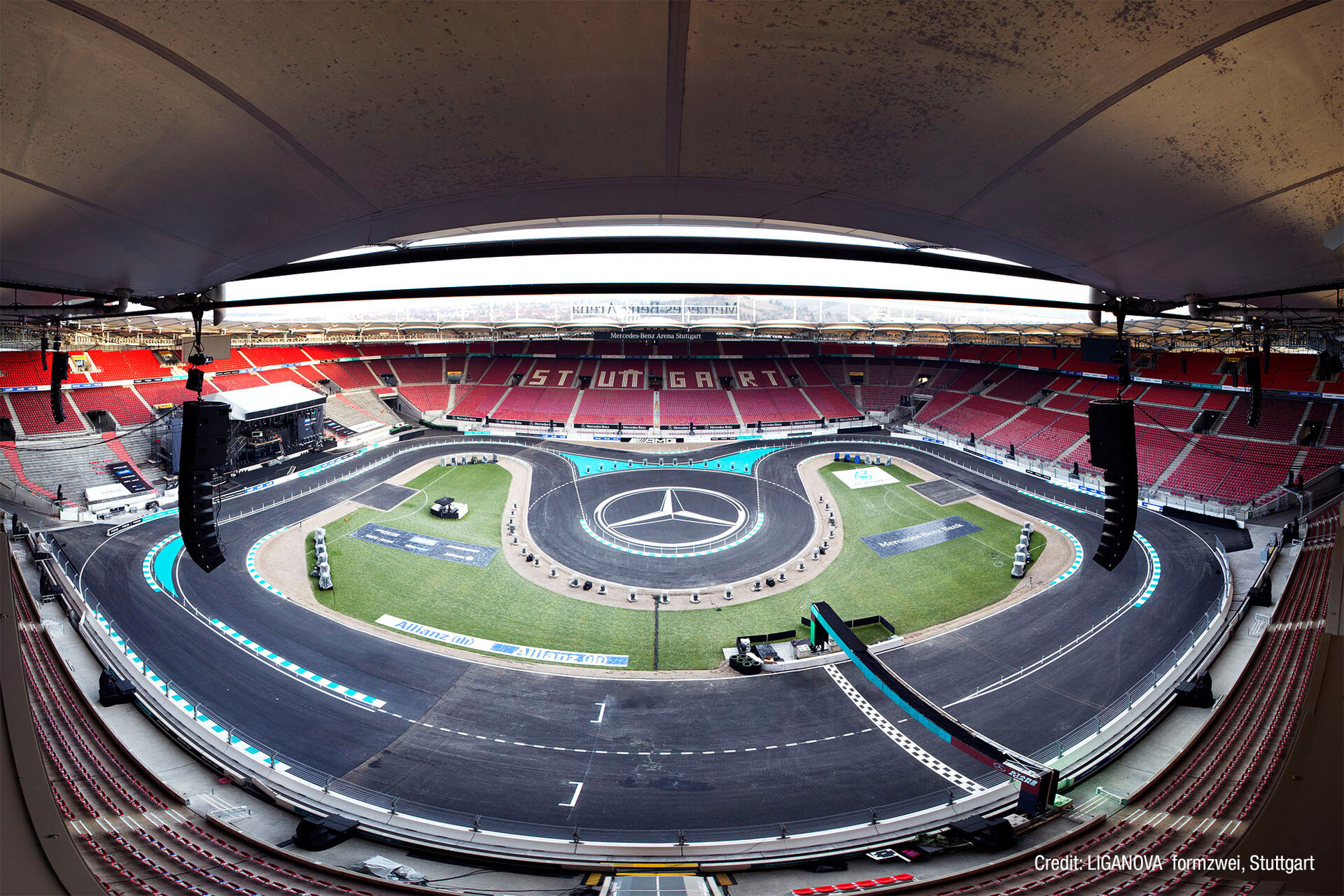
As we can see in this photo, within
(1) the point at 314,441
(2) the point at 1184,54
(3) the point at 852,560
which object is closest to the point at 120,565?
(1) the point at 314,441

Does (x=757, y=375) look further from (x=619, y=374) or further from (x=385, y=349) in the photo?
(x=385, y=349)

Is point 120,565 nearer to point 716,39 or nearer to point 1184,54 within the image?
point 716,39

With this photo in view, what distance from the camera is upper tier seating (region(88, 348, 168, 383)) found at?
30516mm

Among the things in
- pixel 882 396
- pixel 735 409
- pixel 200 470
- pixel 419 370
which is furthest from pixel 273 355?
pixel 882 396

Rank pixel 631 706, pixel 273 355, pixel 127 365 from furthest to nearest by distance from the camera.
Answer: pixel 273 355
pixel 127 365
pixel 631 706

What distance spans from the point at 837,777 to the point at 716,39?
1161cm

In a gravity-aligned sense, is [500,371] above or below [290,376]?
above

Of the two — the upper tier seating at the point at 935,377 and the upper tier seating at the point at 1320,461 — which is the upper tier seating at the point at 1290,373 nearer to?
the upper tier seating at the point at 1320,461

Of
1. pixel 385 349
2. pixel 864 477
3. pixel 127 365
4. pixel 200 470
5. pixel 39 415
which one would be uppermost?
pixel 385 349

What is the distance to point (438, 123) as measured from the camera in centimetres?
261

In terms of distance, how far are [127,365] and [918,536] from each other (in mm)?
42545

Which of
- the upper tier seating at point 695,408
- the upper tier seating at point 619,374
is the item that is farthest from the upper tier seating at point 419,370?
the upper tier seating at point 695,408

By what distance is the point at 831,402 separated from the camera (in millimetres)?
42906

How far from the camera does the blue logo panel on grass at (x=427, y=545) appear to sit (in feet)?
65.6
